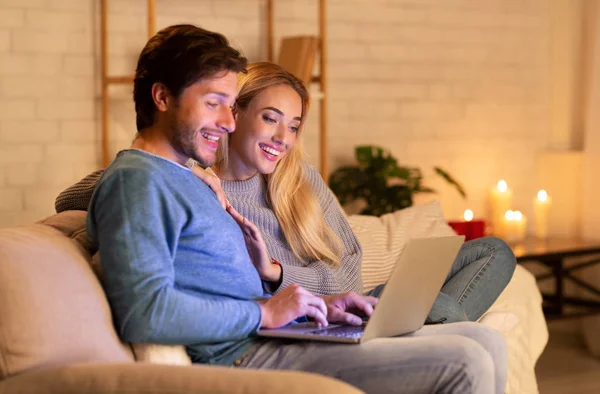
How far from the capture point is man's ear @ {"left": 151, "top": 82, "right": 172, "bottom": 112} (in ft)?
6.81

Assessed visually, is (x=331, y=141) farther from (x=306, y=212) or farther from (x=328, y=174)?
(x=306, y=212)

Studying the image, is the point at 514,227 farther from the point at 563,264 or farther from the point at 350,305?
the point at 350,305

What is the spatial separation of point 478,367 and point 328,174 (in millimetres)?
2913

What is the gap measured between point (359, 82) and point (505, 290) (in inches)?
65.5

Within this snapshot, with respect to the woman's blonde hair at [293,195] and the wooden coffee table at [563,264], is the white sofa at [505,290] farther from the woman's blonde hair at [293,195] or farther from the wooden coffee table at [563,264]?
the wooden coffee table at [563,264]

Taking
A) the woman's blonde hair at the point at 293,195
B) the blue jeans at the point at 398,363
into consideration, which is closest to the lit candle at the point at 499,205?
the woman's blonde hair at the point at 293,195

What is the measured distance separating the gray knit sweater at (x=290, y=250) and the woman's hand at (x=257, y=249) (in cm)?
5

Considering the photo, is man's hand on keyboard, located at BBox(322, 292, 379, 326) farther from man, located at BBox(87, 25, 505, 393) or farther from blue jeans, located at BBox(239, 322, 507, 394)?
blue jeans, located at BBox(239, 322, 507, 394)

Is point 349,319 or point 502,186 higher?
point 349,319

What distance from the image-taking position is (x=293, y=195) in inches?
112

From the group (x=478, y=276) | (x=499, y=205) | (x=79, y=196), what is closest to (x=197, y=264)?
(x=79, y=196)

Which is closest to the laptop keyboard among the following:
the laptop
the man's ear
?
the laptop

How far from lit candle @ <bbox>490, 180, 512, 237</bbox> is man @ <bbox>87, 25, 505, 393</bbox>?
9.39 feet

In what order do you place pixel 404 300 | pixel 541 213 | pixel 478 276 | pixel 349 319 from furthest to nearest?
pixel 541 213 → pixel 478 276 → pixel 349 319 → pixel 404 300
